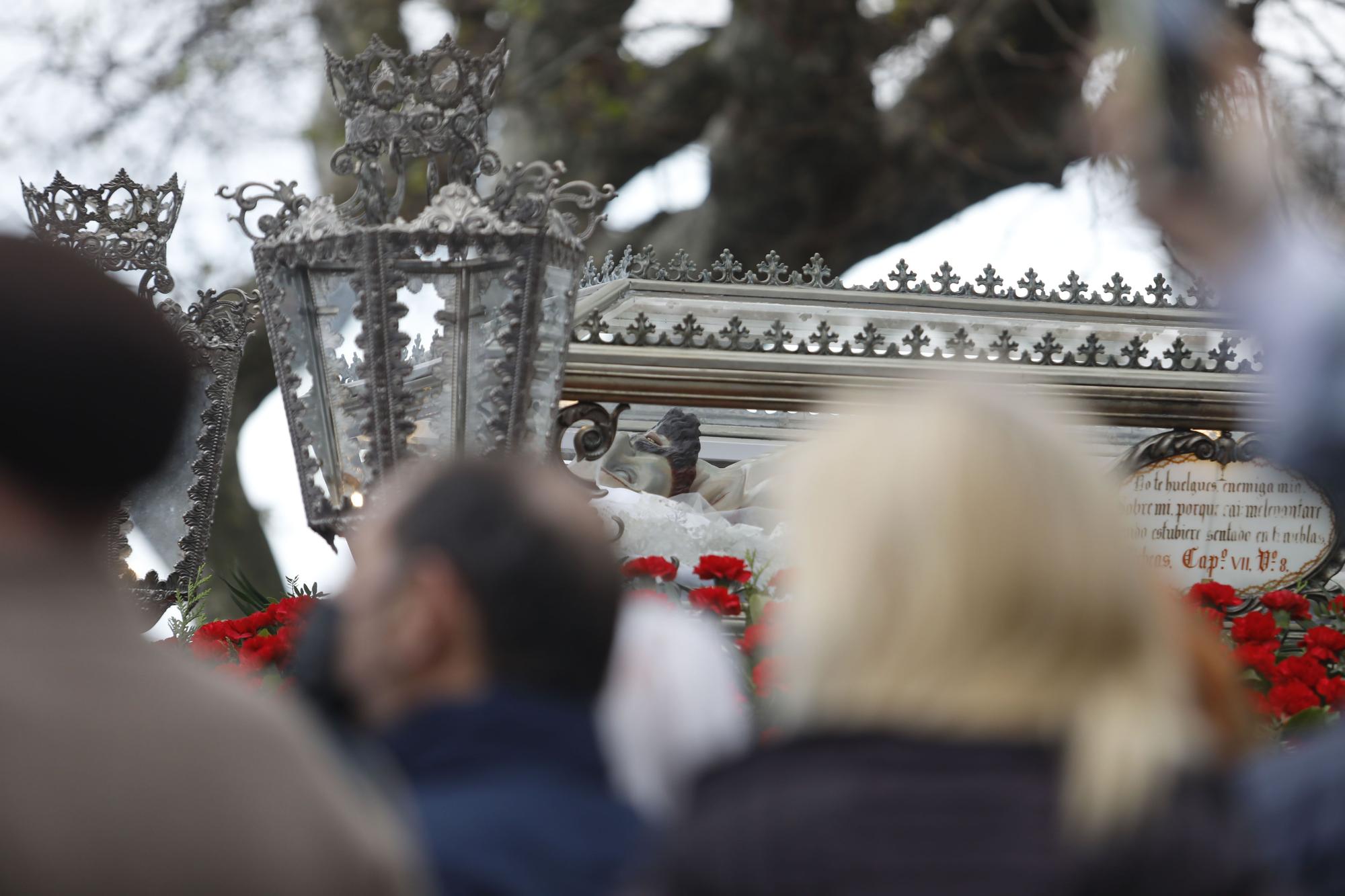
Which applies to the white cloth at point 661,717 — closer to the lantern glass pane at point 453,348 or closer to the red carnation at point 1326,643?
the lantern glass pane at point 453,348

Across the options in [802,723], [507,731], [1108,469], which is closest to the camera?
[802,723]

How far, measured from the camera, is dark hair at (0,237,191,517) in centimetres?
145

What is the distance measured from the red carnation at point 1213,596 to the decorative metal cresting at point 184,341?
81.8 inches

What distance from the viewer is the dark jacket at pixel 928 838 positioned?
53.4 inches

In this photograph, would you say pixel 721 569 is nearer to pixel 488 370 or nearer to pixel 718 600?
pixel 718 600

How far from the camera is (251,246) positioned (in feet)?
12.1

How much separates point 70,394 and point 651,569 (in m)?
2.36

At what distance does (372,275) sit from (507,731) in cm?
197

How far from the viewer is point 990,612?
4.69 feet

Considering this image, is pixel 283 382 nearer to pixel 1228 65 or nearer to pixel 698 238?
pixel 1228 65

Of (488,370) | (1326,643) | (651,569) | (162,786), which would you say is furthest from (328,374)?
(162,786)

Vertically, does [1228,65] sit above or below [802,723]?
above

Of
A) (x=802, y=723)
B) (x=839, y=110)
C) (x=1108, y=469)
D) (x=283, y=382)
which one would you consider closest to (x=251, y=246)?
(x=283, y=382)

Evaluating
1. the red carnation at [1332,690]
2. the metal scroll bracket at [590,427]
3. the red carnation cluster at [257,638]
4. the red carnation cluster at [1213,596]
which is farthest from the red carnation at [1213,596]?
the red carnation cluster at [257,638]
